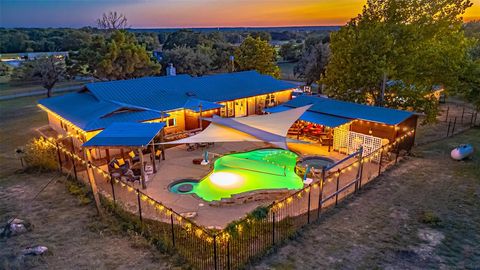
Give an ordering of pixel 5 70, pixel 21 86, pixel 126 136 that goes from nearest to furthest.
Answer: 1. pixel 126 136
2. pixel 21 86
3. pixel 5 70

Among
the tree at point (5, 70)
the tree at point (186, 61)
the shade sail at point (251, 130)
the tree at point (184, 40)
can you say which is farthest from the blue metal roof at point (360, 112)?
the tree at point (184, 40)

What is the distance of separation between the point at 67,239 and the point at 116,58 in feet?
87.6

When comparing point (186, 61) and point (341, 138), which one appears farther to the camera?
point (186, 61)

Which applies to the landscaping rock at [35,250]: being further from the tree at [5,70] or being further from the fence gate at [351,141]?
the tree at [5,70]

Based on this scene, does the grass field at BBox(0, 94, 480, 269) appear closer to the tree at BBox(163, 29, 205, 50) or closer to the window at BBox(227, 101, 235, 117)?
the window at BBox(227, 101, 235, 117)

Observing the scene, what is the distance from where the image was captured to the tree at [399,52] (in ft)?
66.1

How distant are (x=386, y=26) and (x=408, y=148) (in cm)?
902

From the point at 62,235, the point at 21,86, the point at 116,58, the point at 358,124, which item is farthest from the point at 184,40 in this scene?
the point at 62,235

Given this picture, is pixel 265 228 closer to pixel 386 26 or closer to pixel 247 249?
pixel 247 249

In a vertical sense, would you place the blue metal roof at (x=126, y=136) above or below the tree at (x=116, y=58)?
below

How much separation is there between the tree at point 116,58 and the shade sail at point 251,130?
1971 cm

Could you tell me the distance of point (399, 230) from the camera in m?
10.0

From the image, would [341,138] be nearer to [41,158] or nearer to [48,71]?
[41,158]

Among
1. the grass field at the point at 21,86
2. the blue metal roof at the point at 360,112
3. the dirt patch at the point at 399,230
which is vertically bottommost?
the dirt patch at the point at 399,230
